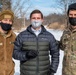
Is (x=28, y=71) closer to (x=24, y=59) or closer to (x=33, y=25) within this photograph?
(x=24, y=59)

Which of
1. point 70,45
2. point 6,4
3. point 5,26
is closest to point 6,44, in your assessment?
point 5,26

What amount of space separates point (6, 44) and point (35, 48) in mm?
694

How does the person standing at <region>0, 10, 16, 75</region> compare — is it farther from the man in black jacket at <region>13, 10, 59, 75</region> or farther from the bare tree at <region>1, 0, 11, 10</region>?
the bare tree at <region>1, 0, 11, 10</region>

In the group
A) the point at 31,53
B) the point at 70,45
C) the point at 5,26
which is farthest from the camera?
the point at 5,26

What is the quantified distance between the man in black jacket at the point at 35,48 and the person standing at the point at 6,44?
1.33ft

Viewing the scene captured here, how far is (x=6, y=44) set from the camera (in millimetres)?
4492

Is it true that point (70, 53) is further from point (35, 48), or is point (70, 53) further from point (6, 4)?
point (6, 4)

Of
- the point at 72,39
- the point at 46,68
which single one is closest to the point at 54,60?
the point at 46,68

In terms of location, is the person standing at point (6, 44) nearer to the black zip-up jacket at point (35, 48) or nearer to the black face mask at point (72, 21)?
the black zip-up jacket at point (35, 48)

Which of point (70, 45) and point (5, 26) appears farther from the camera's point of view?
point (5, 26)

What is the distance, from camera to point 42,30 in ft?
13.5

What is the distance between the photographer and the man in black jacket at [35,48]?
4031mm

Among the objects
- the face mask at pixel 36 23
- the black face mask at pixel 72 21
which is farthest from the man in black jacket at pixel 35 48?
the black face mask at pixel 72 21

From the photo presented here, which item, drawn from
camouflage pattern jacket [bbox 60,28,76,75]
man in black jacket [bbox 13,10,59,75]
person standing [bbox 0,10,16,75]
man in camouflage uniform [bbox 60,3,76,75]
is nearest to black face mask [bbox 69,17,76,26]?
man in camouflage uniform [bbox 60,3,76,75]
